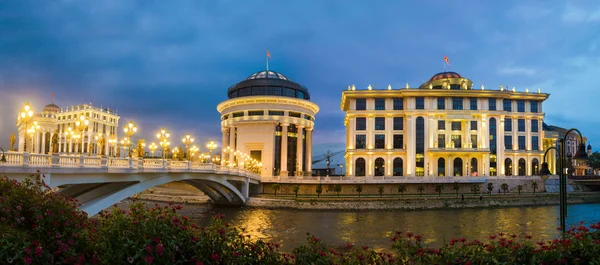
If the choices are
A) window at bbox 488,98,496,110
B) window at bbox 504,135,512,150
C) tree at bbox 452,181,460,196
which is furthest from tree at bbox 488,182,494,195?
window at bbox 488,98,496,110

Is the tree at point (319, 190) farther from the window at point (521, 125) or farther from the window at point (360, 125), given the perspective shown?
the window at point (521, 125)

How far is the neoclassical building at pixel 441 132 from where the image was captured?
77.6m

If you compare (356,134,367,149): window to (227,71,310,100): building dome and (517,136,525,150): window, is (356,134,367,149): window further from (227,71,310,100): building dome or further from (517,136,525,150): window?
(517,136,525,150): window

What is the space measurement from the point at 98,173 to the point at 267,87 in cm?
6178

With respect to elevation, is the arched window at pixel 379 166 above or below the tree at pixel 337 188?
above

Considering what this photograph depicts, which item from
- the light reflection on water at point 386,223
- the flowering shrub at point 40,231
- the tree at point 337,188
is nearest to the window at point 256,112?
the tree at point 337,188

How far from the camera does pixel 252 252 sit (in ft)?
27.8

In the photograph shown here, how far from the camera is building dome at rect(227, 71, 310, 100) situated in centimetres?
8375

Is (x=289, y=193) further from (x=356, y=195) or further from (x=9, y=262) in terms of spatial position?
(x=9, y=262)

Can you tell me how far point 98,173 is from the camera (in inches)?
919

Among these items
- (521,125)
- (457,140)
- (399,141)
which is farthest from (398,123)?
(521,125)

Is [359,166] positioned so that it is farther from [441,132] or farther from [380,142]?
[441,132]

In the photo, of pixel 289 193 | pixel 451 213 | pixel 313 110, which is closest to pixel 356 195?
pixel 289 193

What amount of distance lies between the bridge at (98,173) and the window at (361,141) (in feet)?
138
